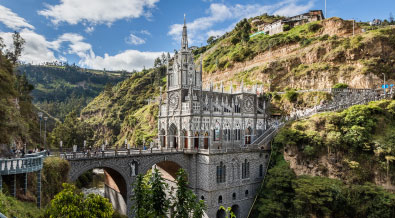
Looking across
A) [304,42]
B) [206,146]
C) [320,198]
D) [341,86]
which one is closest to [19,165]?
[206,146]

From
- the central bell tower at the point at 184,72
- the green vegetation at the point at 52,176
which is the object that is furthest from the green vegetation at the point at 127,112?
the green vegetation at the point at 52,176

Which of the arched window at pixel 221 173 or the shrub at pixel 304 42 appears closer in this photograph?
the arched window at pixel 221 173

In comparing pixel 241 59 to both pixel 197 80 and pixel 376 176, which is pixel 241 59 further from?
pixel 376 176

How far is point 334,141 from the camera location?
3788 centimetres

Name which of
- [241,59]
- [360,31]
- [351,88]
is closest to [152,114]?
[241,59]

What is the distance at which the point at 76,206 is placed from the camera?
1227 centimetres

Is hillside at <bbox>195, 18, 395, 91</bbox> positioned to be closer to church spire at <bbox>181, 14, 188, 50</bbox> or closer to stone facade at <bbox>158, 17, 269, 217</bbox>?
stone facade at <bbox>158, 17, 269, 217</bbox>

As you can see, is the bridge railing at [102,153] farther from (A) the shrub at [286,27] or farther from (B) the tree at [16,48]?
(A) the shrub at [286,27]

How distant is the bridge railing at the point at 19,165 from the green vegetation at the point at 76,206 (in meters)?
6.48

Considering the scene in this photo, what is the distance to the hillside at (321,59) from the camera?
5176 centimetres

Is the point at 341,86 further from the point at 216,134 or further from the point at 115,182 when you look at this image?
the point at 115,182

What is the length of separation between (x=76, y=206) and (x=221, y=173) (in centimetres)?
2987

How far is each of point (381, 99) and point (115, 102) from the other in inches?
4394

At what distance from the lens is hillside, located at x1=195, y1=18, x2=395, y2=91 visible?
170 feet
